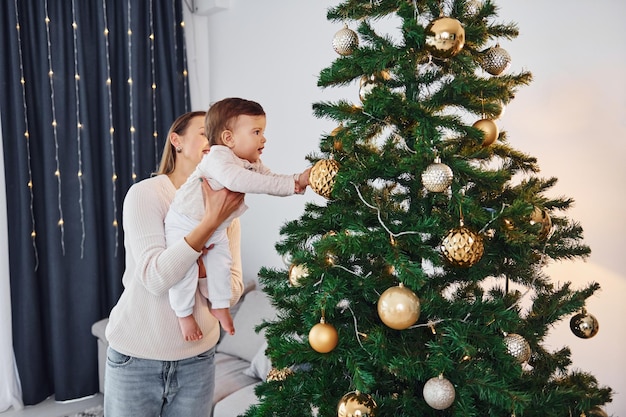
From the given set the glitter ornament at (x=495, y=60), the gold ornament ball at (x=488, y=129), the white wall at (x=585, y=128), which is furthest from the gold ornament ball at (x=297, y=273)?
the white wall at (x=585, y=128)

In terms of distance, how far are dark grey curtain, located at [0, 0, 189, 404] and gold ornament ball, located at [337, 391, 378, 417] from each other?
9.25 ft

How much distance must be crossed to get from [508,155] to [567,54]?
89 centimetres

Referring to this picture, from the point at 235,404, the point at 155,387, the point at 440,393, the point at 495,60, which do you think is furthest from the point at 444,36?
the point at 235,404

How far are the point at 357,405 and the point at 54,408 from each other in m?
2.97

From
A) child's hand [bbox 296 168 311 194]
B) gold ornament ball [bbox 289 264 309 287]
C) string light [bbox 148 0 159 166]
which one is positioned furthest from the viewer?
string light [bbox 148 0 159 166]

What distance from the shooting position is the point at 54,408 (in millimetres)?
3412

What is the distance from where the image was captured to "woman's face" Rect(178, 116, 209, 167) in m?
1.78

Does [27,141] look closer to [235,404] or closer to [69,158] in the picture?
[69,158]

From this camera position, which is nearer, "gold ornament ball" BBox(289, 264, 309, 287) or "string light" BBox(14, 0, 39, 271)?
"gold ornament ball" BBox(289, 264, 309, 287)

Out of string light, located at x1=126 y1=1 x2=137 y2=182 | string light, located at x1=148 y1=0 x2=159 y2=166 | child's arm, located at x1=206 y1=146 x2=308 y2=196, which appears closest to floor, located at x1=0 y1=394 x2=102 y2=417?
string light, located at x1=126 y1=1 x2=137 y2=182

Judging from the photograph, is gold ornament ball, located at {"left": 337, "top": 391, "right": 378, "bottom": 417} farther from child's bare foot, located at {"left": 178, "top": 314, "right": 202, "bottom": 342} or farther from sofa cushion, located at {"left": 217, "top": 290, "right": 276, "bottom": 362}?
sofa cushion, located at {"left": 217, "top": 290, "right": 276, "bottom": 362}

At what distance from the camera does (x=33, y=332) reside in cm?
340

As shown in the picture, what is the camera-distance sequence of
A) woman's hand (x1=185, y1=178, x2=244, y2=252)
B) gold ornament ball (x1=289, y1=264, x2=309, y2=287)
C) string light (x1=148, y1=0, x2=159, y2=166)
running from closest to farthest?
1. gold ornament ball (x1=289, y1=264, x2=309, y2=287)
2. woman's hand (x1=185, y1=178, x2=244, y2=252)
3. string light (x1=148, y1=0, x2=159, y2=166)

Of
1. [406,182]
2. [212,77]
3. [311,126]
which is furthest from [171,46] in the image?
[406,182]
